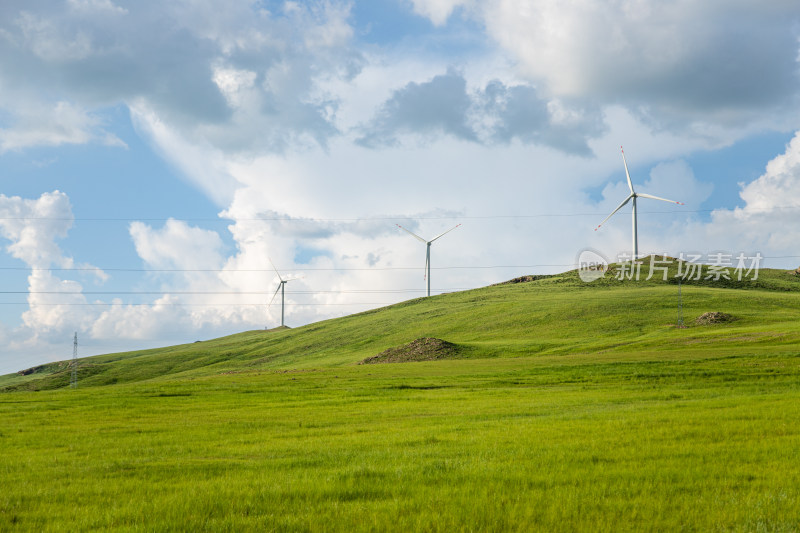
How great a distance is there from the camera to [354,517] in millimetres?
9945

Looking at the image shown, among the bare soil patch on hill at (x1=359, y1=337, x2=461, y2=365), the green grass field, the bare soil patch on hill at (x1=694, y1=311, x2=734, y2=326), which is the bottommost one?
the bare soil patch on hill at (x1=359, y1=337, x2=461, y2=365)

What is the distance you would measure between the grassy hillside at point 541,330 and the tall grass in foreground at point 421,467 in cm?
4351

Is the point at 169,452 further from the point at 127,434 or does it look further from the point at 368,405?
the point at 368,405

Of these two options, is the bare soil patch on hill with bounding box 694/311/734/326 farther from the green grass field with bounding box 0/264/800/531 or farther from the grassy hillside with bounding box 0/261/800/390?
the green grass field with bounding box 0/264/800/531

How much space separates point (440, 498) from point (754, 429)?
12.3 metres

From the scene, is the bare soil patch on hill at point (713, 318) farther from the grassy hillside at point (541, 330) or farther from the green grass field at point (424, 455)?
the green grass field at point (424, 455)

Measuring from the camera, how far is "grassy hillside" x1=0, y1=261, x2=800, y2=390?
78438mm

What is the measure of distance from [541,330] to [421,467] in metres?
96.8

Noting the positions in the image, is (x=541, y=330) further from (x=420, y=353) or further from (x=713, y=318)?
(x=713, y=318)

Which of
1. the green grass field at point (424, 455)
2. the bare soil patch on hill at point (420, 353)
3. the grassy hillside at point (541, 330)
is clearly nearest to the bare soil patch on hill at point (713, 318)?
the grassy hillside at point (541, 330)

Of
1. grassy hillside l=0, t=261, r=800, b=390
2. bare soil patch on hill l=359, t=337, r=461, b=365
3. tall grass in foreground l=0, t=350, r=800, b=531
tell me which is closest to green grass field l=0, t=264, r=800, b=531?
tall grass in foreground l=0, t=350, r=800, b=531

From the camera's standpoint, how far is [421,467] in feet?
44.7

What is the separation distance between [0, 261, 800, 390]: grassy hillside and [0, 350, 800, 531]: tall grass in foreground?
1713 inches

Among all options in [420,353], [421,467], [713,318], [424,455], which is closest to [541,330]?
[420,353]
